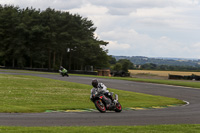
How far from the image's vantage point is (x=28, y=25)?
3403 inches

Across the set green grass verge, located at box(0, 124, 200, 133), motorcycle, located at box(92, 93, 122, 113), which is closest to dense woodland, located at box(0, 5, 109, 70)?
motorcycle, located at box(92, 93, 122, 113)

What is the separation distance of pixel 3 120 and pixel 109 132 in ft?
12.9

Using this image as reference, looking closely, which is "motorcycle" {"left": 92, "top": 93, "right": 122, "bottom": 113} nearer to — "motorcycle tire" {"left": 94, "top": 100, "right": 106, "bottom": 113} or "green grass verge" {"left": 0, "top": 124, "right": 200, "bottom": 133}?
"motorcycle tire" {"left": 94, "top": 100, "right": 106, "bottom": 113}

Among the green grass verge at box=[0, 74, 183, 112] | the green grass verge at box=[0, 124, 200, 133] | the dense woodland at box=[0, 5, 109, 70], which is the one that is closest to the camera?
the green grass verge at box=[0, 124, 200, 133]

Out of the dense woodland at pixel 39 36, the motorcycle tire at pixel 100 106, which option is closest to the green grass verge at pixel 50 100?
the motorcycle tire at pixel 100 106

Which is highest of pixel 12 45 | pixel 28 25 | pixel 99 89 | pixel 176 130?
pixel 28 25

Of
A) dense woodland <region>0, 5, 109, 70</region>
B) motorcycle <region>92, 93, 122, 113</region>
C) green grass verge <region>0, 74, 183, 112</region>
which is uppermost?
dense woodland <region>0, 5, 109, 70</region>

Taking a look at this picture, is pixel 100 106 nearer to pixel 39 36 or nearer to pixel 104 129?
pixel 104 129

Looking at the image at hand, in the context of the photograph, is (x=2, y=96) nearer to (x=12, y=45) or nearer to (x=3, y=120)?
(x=3, y=120)

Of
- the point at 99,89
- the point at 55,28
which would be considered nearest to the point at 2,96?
the point at 99,89

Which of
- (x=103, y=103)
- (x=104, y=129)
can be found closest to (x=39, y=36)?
(x=103, y=103)

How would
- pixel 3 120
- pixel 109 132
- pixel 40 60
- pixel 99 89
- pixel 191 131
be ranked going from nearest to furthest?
pixel 109 132, pixel 191 131, pixel 3 120, pixel 99 89, pixel 40 60

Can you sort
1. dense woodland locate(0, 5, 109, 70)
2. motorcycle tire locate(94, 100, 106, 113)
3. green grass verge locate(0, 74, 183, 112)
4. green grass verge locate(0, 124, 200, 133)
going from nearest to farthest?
1. green grass verge locate(0, 124, 200, 133)
2. motorcycle tire locate(94, 100, 106, 113)
3. green grass verge locate(0, 74, 183, 112)
4. dense woodland locate(0, 5, 109, 70)

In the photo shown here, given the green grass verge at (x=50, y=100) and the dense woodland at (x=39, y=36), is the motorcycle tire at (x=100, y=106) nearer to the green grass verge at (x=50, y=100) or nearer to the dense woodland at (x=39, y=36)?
the green grass verge at (x=50, y=100)
